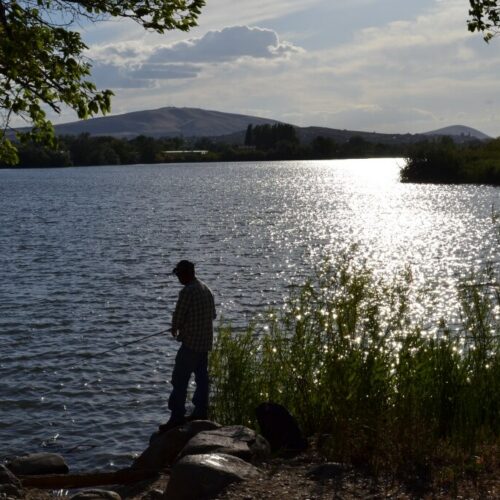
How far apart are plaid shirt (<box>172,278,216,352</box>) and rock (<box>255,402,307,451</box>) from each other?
4.61ft

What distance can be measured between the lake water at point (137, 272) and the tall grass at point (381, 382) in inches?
91.4

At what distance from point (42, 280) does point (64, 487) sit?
25412 millimetres

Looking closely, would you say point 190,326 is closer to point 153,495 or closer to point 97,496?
point 153,495

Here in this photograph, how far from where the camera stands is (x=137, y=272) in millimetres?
38719

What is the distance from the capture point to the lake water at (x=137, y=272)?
17781mm

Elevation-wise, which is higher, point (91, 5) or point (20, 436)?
point (91, 5)

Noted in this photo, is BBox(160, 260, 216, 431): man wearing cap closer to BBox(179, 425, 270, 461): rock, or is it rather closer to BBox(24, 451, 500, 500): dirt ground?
BBox(179, 425, 270, 461): rock

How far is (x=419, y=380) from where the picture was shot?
37.6ft

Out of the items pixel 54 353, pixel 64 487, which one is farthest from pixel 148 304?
pixel 64 487

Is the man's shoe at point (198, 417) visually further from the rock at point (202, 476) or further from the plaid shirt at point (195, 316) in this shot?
the rock at point (202, 476)

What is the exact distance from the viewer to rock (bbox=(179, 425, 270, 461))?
1046 cm

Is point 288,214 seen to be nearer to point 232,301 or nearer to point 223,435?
point 232,301

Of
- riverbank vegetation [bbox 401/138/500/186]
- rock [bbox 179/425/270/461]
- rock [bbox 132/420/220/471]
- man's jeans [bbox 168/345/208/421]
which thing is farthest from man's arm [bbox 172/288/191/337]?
riverbank vegetation [bbox 401/138/500/186]

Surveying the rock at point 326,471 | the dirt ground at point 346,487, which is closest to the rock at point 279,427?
the dirt ground at point 346,487
